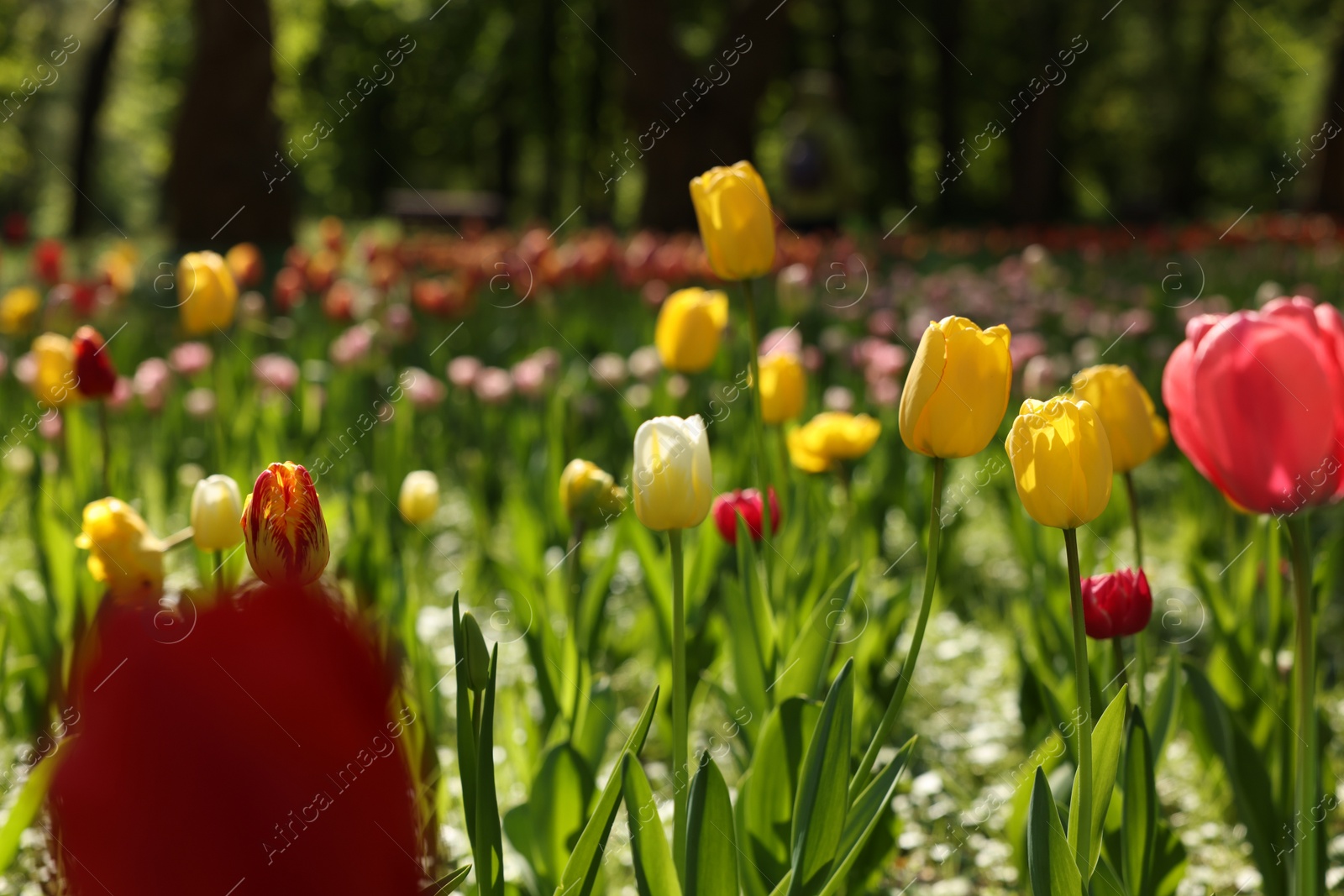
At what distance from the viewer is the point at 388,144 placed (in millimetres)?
31812

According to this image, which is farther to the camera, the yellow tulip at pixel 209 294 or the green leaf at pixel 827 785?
the yellow tulip at pixel 209 294

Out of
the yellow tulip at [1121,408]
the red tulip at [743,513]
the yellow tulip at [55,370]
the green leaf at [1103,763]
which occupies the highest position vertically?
the yellow tulip at [55,370]

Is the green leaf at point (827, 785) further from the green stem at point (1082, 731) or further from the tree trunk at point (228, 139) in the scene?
the tree trunk at point (228, 139)

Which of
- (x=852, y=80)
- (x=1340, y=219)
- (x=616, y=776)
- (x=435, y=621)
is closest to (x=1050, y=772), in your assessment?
(x=616, y=776)

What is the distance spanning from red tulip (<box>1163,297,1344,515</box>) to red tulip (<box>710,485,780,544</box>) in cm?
78

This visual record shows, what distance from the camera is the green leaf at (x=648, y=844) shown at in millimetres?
1070

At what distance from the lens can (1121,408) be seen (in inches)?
57.3

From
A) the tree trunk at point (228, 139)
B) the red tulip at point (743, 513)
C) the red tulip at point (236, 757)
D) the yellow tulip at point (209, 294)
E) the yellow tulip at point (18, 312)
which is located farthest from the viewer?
the tree trunk at point (228, 139)

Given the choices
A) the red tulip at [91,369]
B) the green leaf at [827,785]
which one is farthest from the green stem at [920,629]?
the red tulip at [91,369]

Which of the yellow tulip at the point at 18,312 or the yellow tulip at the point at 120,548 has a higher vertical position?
the yellow tulip at the point at 18,312

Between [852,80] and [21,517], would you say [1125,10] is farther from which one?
[21,517]

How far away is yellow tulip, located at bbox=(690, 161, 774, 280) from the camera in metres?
1.55

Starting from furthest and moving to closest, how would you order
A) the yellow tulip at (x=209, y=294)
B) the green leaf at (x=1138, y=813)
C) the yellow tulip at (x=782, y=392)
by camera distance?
the yellow tulip at (x=209, y=294) → the yellow tulip at (x=782, y=392) → the green leaf at (x=1138, y=813)

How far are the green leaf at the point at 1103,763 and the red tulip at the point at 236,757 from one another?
0.80 metres
